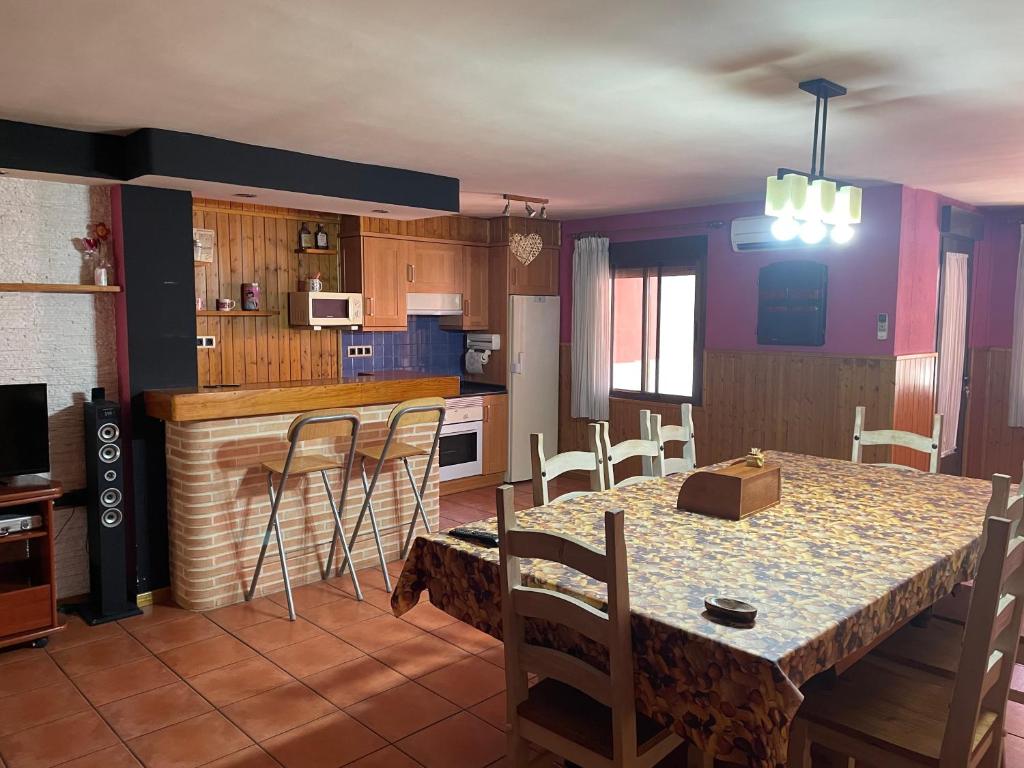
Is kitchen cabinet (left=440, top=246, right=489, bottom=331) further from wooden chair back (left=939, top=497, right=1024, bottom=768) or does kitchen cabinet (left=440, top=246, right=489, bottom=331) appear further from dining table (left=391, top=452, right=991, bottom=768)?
wooden chair back (left=939, top=497, right=1024, bottom=768)

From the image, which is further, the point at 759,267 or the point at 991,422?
the point at 991,422

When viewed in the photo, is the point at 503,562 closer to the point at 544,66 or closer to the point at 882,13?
the point at 544,66

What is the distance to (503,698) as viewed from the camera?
304 centimetres

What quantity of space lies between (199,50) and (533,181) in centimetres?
263

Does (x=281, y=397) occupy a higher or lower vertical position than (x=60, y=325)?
lower

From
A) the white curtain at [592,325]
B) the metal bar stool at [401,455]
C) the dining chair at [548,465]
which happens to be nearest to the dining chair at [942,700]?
the dining chair at [548,465]

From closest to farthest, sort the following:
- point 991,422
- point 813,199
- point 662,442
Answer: point 813,199
point 662,442
point 991,422

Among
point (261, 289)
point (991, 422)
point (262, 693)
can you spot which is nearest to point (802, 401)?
point (991, 422)

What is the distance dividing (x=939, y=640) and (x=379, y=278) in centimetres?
442

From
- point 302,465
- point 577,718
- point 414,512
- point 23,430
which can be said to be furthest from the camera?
point 414,512

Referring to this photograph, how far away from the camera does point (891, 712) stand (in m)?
2.02

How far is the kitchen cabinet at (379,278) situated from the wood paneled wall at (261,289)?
0.23m

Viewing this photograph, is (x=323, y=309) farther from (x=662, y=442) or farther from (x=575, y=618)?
(x=575, y=618)

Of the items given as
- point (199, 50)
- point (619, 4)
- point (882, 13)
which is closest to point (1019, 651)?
point (882, 13)
